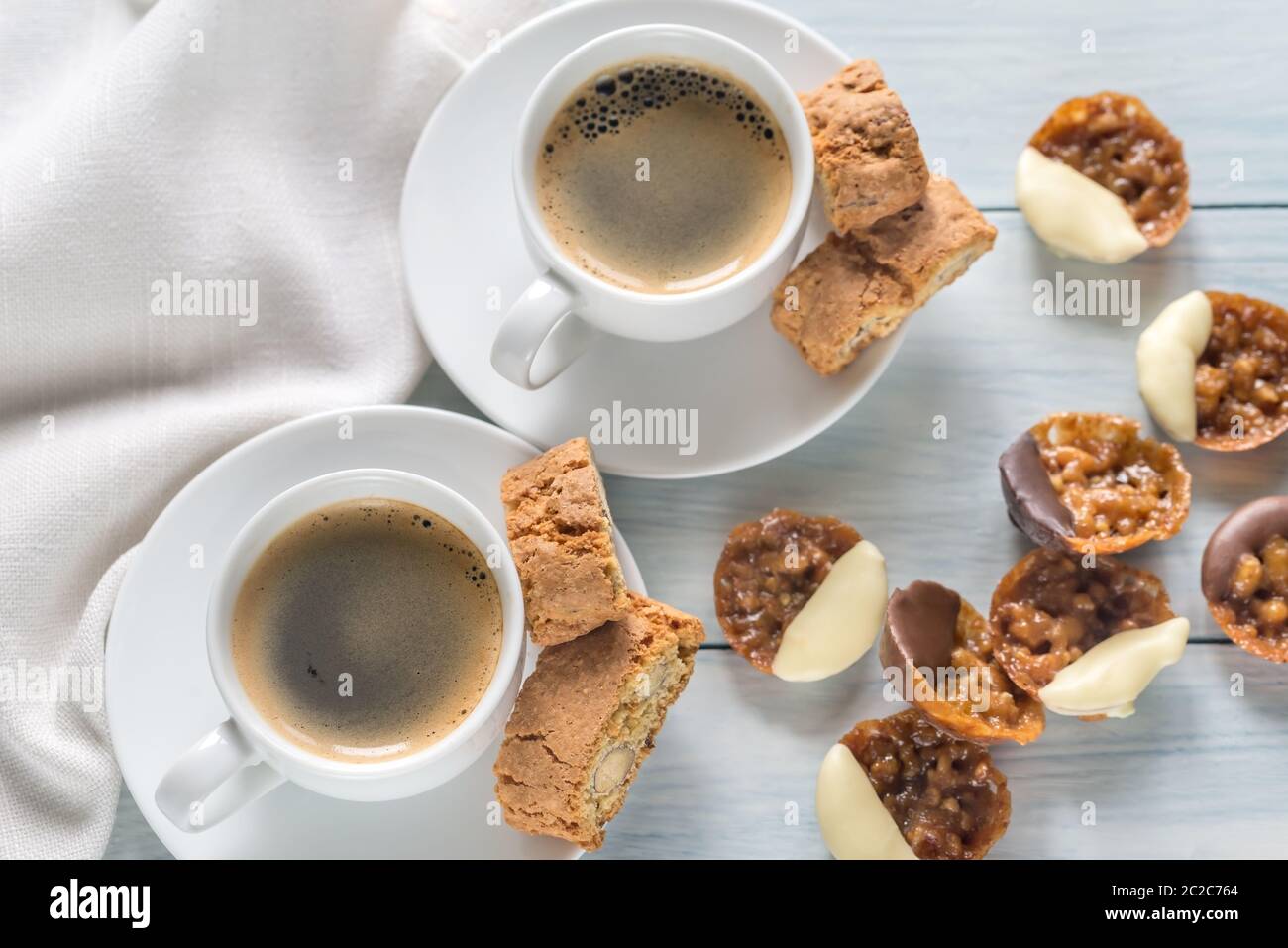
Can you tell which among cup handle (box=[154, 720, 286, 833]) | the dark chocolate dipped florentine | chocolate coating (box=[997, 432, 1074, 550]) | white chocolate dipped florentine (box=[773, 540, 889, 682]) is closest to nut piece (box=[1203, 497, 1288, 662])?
chocolate coating (box=[997, 432, 1074, 550])

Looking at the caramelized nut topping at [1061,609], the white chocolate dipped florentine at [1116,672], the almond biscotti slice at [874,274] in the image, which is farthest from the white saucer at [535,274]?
the white chocolate dipped florentine at [1116,672]

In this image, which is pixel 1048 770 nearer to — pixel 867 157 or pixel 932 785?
pixel 932 785

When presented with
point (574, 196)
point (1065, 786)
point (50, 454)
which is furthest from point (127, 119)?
point (1065, 786)

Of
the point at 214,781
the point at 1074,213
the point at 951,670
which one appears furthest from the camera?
the point at 1074,213

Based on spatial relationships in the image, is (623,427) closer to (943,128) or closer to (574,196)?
(574,196)

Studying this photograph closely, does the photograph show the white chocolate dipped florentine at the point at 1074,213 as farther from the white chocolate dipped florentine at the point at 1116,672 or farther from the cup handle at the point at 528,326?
the cup handle at the point at 528,326

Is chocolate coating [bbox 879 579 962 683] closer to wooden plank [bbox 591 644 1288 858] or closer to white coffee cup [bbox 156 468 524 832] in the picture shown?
wooden plank [bbox 591 644 1288 858]

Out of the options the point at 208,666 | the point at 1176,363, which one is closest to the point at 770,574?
the point at 1176,363
